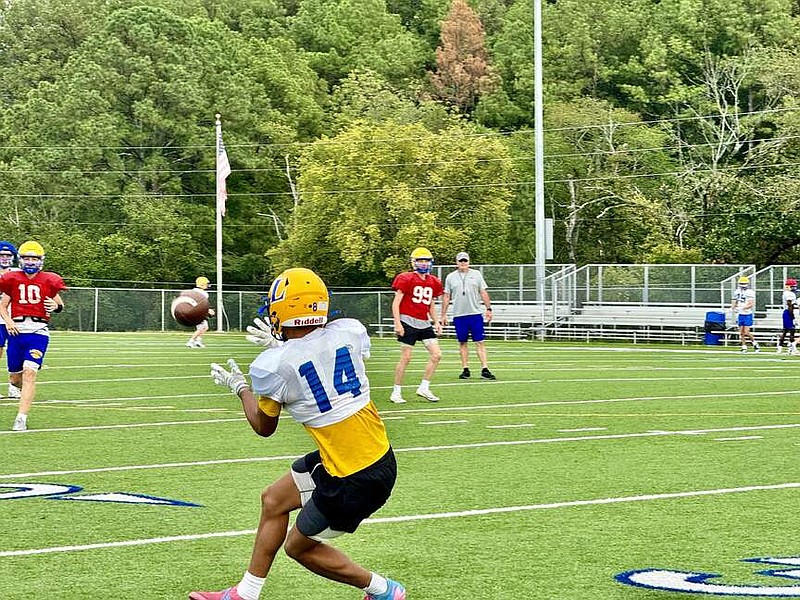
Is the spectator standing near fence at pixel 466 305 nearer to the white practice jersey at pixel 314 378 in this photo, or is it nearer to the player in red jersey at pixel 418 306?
the player in red jersey at pixel 418 306

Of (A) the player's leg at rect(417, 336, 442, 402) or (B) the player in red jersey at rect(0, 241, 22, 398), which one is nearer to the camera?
(A) the player's leg at rect(417, 336, 442, 402)

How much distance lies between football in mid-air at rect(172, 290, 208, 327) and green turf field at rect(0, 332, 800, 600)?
1.20 meters

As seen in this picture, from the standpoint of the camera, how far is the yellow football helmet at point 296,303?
19.9 ft

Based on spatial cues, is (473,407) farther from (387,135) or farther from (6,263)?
(387,135)

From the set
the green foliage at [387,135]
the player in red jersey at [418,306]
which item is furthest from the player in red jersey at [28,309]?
the green foliage at [387,135]

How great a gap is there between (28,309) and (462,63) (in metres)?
67.1

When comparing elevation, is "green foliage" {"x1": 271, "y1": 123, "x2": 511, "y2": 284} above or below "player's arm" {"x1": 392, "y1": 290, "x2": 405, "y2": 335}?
above

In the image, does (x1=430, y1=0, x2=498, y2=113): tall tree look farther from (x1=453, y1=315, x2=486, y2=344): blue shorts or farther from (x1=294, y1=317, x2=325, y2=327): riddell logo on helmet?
(x1=294, y1=317, x2=325, y2=327): riddell logo on helmet

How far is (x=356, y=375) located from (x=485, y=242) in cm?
5344

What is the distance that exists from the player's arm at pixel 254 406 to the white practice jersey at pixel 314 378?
0.20ft

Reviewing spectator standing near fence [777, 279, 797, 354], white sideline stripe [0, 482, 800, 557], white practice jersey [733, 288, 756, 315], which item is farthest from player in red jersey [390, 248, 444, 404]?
white practice jersey [733, 288, 756, 315]

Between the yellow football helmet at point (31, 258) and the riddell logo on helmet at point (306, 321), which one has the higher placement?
the yellow football helmet at point (31, 258)

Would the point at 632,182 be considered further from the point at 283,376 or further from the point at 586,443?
the point at 283,376

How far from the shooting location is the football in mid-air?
795 cm
